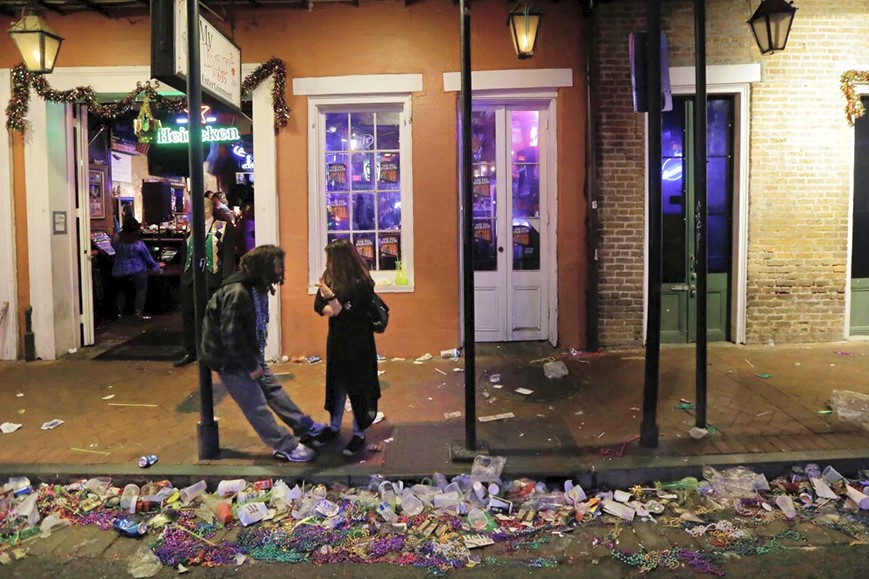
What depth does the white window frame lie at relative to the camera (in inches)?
317

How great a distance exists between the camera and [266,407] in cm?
513

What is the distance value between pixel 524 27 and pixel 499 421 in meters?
4.31

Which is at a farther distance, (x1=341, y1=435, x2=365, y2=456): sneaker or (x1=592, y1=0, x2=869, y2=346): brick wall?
(x1=592, y1=0, x2=869, y2=346): brick wall

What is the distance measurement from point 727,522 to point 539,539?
124 centimetres

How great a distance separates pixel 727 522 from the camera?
4266 mm

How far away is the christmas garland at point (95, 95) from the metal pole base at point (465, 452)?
15.6ft

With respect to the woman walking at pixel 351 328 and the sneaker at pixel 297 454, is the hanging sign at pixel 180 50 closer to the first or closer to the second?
the woman walking at pixel 351 328

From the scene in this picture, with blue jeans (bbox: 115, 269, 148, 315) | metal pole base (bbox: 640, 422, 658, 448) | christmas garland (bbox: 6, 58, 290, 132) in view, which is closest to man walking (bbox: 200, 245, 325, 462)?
metal pole base (bbox: 640, 422, 658, 448)

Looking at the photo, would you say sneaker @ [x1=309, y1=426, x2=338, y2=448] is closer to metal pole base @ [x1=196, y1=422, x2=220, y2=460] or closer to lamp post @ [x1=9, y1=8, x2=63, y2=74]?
metal pole base @ [x1=196, y1=422, x2=220, y2=460]

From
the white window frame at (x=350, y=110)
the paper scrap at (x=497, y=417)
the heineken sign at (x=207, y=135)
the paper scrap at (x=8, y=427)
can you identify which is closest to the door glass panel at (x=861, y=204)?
the paper scrap at (x=497, y=417)

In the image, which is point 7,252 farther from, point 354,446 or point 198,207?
point 354,446

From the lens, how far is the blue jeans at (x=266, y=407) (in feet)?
16.5

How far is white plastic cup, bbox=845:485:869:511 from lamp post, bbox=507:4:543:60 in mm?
5290

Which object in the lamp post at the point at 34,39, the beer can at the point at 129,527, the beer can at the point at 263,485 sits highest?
the lamp post at the point at 34,39
